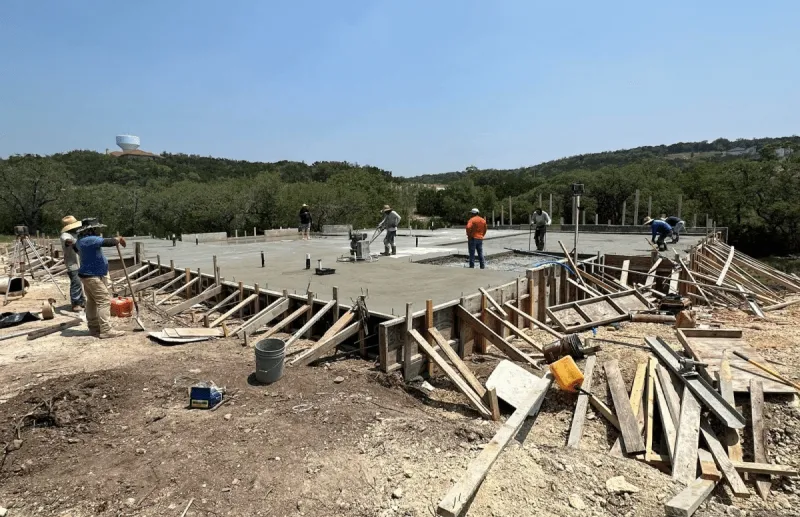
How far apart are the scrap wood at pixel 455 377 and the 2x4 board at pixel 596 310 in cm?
330

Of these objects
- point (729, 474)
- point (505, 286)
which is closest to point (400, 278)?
point (505, 286)

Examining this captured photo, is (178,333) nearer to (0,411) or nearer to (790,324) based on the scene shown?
(0,411)

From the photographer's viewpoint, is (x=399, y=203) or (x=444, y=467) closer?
(x=444, y=467)

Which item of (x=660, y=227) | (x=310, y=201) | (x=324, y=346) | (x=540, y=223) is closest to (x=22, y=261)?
(x=324, y=346)

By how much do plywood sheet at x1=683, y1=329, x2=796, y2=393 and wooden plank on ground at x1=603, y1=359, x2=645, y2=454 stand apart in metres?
1.04

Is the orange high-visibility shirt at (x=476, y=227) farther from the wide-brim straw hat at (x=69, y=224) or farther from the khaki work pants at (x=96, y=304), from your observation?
the wide-brim straw hat at (x=69, y=224)

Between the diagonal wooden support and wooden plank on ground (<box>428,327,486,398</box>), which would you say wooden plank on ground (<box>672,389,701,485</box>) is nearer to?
wooden plank on ground (<box>428,327,486,398</box>)

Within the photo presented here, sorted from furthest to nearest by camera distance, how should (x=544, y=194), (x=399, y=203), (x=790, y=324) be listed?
1. (x=544, y=194)
2. (x=399, y=203)
3. (x=790, y=324)

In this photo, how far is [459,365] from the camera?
19.8 ft

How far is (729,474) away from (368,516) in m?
3.28

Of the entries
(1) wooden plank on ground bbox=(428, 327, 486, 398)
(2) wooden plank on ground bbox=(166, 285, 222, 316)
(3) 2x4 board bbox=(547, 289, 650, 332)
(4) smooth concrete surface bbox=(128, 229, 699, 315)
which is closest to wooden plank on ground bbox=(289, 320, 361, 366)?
(4) smooth concrete surface bbox=(128, 229, 699, 315)

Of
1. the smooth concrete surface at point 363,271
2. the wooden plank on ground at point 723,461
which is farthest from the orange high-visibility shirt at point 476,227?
the wooden plank on ground at point 723,461

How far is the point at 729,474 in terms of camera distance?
13.6 feet

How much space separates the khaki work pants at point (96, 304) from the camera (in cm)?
709
